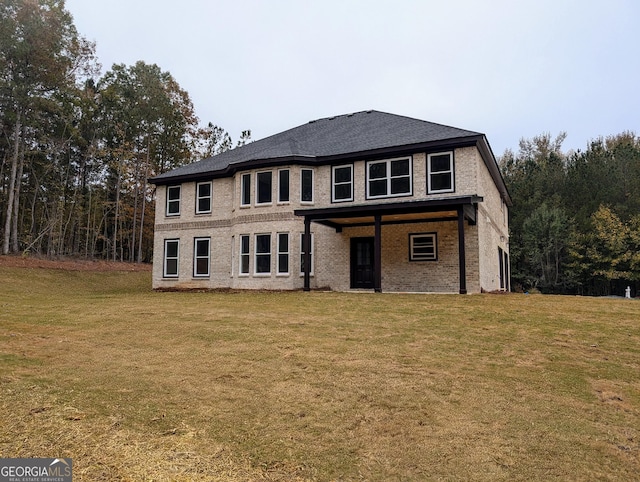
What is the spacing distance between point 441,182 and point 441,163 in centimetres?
69

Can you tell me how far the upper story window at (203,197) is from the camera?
2048 centimetres

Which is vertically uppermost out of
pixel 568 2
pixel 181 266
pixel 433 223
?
pixel 568 2

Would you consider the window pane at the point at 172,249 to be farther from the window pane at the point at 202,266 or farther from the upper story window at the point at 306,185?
the upper story window at the point at 306,185

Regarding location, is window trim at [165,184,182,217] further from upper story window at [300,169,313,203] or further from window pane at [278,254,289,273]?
upper story window at [300,169,313,203]

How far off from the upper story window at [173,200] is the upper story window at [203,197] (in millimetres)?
1192

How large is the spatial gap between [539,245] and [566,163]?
13458mm

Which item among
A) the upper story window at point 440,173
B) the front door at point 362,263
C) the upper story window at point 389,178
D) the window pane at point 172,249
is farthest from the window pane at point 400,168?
the window pane at point 172,249

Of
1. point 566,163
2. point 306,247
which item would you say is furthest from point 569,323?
point 566,163

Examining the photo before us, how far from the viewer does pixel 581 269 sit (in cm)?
3469

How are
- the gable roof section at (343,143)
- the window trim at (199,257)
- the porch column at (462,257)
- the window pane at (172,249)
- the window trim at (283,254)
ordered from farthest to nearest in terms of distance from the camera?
the window pane at (172,249) → the window trim at (199,257) → the window trim at (283,254) → the gable roof section at (343,143) → the porch column at (462,257)

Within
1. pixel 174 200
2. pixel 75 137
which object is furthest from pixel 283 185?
pixel 75 137

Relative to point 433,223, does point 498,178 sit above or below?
above

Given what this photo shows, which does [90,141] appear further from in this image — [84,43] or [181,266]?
[181,266]

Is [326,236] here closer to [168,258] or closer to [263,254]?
[263,254]
